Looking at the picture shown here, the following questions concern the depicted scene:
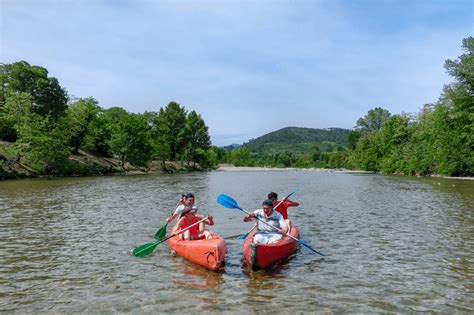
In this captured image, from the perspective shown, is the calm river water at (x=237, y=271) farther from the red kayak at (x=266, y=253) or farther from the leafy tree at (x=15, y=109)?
the leafy tree at (x=15, y=109)

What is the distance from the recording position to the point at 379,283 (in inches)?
325

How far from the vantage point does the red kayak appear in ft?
28.3

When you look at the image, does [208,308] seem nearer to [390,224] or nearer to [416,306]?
[416,306]

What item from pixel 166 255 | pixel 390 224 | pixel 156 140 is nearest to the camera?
pixel 166 255

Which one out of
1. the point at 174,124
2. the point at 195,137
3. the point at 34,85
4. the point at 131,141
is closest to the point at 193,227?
the point at 34,85

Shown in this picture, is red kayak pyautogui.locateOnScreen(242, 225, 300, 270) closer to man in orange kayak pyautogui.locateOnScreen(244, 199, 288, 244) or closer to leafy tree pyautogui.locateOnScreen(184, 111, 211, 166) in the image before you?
man in orange kayak pyautogui.locateOnScreen(244, 199, 288, 244)

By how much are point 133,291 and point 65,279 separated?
1988mm

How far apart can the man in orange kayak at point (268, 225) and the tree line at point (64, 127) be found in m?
41.7

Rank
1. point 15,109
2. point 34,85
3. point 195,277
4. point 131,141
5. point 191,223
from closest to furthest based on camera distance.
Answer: point 195,277
point 191,223
point 15,109
point 34,85
point 131,141

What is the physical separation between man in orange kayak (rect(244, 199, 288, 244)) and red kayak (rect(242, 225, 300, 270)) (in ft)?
0.80

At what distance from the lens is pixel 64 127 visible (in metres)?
55.2

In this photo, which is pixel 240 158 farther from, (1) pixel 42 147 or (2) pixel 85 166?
(1) pixel 42 147

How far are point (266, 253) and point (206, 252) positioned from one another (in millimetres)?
1447

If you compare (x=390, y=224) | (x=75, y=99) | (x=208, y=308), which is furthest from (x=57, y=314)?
(x=75, y=99)
